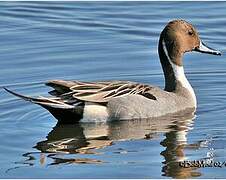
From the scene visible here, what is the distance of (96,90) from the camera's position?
1116cm

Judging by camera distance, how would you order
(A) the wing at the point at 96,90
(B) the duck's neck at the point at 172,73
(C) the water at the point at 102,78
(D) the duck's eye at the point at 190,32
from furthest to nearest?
(D) the duck's eye at the point at 190,32, (B) the duck's neck at the point at 172,73, (A) the wing at the point at 96,90, (C) the water at the point at 102,78

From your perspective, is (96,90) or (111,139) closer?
(111,139)

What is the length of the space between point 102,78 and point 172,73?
3.89ft

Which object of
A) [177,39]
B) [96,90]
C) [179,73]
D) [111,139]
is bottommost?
[111,139]

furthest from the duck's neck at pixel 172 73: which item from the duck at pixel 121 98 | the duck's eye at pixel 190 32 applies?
the duck's eye at pixel 190 32

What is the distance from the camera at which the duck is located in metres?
11.0

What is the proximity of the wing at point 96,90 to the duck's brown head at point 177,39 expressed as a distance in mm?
880

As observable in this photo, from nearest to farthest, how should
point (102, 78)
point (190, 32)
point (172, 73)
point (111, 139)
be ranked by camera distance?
point (111, 139) → point (172, 73) → point (190, 32) → point (102, 78)

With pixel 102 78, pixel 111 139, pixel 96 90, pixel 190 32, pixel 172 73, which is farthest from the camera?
pixel 102 78

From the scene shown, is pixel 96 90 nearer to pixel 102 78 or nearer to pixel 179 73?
pixel 179 73

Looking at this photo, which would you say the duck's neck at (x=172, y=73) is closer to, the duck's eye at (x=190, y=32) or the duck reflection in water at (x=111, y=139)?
the duck's eye at (x=190, y=32)

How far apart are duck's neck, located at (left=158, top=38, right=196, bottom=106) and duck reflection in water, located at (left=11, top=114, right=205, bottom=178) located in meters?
0.62

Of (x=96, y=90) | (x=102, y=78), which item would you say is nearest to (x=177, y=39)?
(x=102, y=78)

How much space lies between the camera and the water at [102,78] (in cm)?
941
